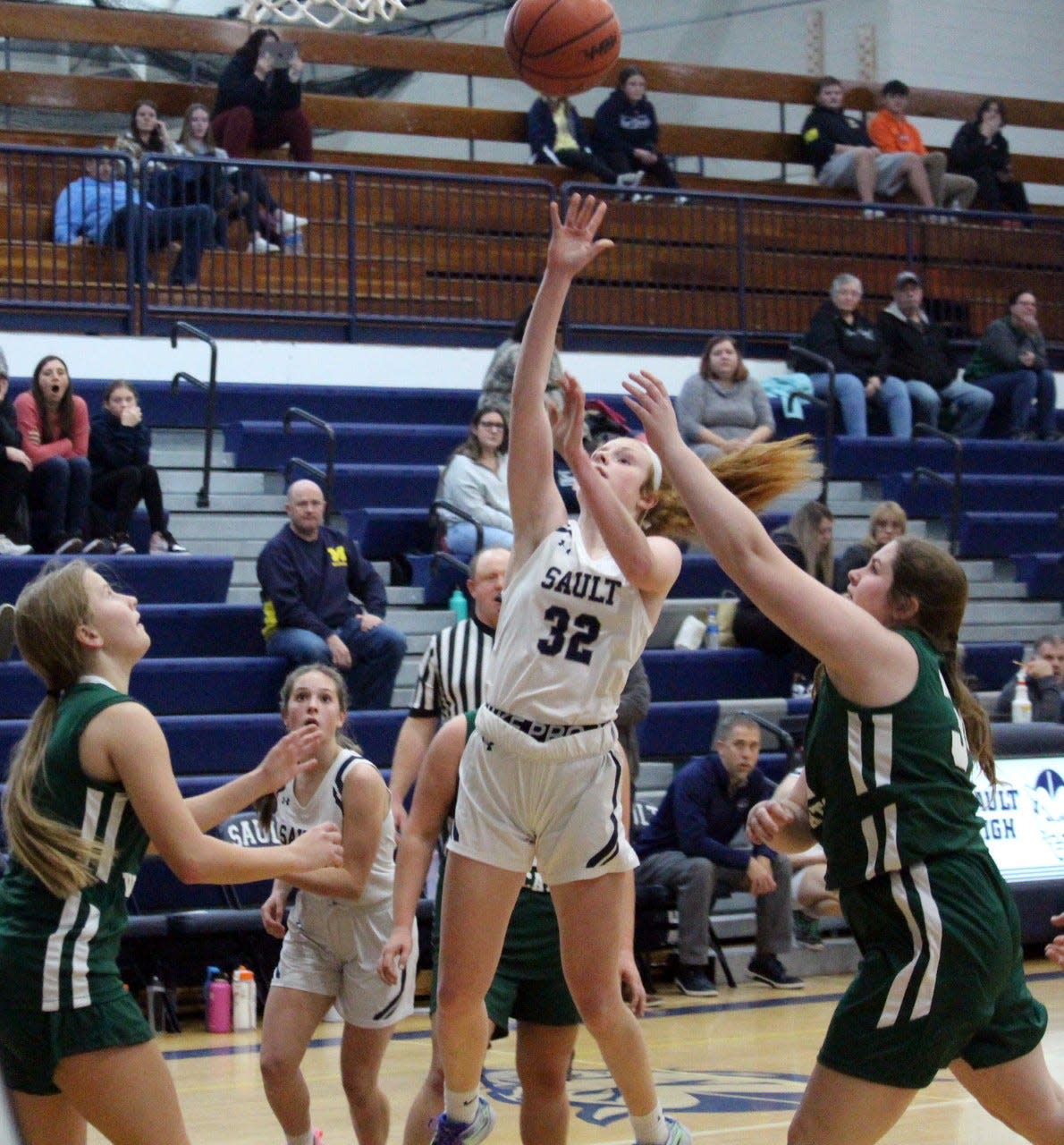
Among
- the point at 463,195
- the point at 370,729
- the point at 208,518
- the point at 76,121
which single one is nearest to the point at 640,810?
the point at 370,729

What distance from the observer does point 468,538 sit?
10.2m

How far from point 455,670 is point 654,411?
6.72ft

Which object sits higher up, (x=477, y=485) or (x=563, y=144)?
(x=563, y=144)

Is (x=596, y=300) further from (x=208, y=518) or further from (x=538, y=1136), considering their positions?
(x=538, y=1136)

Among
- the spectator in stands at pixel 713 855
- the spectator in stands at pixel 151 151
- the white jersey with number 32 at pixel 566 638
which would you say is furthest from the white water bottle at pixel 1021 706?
the white jersey with number 32 at pixel 566 638

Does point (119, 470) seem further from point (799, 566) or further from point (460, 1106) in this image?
point (460, 1106)

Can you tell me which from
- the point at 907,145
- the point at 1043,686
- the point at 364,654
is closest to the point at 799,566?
the point at 1043,686

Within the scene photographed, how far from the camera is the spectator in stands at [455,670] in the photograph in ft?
18.1

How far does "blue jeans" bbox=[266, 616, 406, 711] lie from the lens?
9.30 metres

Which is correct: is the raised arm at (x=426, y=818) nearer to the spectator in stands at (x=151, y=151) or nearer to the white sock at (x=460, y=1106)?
the white sock at (x=460, y=1106)

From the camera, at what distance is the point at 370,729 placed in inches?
362

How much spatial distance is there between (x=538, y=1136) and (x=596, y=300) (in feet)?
30.4

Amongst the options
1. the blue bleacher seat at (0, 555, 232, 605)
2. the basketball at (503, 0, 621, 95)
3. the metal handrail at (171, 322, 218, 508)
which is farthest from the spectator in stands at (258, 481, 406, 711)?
the basketball at (503, 0, 621, 95)

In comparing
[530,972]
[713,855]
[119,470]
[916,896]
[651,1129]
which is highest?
[119,470]
